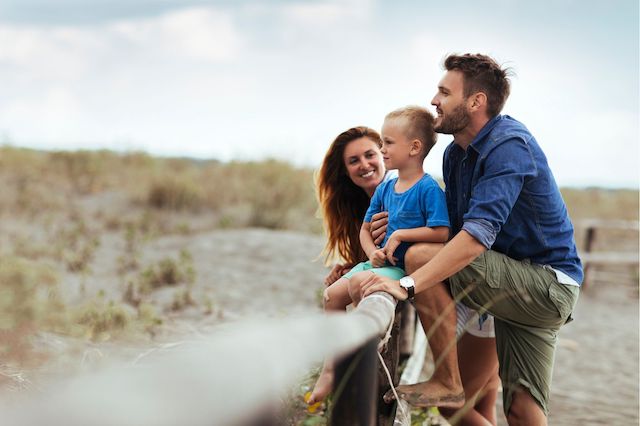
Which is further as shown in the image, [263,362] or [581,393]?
[581,393]

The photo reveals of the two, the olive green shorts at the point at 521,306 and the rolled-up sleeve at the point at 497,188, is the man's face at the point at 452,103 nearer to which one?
the rolled-up sleeve at the point at 497,188

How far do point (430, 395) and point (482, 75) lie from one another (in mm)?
1395

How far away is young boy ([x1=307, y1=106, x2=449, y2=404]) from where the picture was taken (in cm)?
296

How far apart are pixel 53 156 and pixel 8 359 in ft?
64.8

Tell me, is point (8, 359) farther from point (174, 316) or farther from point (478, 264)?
point (174, 316)

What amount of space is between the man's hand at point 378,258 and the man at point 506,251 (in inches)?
9.3

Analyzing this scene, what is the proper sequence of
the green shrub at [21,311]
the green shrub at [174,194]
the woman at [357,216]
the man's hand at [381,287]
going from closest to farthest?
the man's hand at [381,287], the woman at [357,216], the green shrub at [21,311], the green shrub at [174,194]

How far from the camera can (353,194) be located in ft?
13.0

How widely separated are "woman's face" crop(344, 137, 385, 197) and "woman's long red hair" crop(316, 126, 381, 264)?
0.07 metres

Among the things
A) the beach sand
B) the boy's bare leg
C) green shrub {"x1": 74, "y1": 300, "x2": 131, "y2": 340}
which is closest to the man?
the boy's bare leg

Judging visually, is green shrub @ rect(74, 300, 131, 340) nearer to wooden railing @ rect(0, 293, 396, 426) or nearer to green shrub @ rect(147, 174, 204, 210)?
wooden railing @ rect(0, 293, 396, 426)

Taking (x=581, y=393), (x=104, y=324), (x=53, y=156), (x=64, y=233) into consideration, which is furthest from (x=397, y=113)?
(x=53, y=156)

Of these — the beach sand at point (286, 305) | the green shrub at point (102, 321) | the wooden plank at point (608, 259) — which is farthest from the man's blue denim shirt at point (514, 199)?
the wooden plank at point (608, 259)

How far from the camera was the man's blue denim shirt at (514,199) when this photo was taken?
2.79 meters
